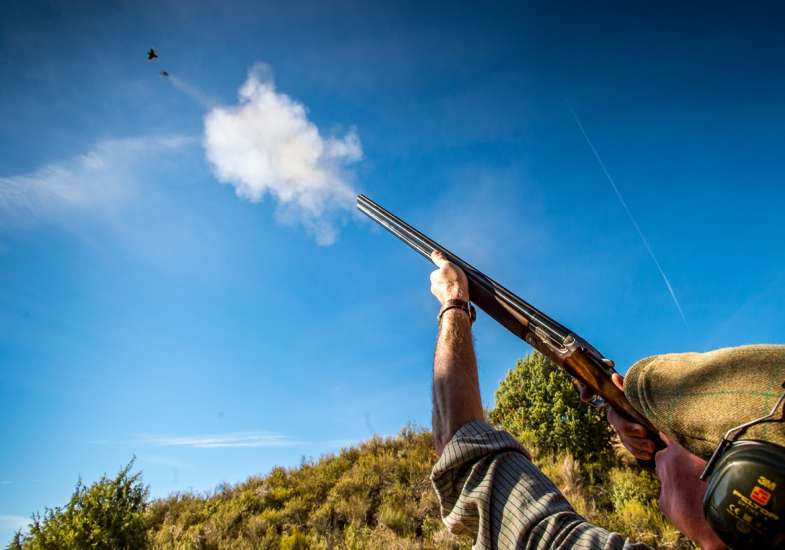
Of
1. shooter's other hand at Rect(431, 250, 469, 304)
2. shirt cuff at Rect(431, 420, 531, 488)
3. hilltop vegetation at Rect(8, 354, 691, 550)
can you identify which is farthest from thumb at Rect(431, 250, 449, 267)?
hilltop vegetation at Rect(8, 354, 691, 550)

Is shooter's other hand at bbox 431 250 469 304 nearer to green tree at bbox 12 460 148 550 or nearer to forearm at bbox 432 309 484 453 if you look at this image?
forearm at bbox 432 309 484 453

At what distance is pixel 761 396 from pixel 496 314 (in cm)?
256

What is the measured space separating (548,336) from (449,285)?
1023 mm

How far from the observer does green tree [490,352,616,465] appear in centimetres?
948

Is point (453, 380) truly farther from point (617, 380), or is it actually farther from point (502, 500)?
point (617, 380)

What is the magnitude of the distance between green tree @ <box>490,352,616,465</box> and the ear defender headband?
8387 millimetres

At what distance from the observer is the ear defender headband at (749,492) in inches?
42.0

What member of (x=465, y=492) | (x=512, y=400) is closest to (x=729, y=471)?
(x=465, y=492)

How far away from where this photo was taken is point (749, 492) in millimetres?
1113

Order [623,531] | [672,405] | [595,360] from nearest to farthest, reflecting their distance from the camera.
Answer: [672,405]
[595,360]
[623,531]

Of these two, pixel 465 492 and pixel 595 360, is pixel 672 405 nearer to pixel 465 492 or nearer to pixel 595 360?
pixel 465 492

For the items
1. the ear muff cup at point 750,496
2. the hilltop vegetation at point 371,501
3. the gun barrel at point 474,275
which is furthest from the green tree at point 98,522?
the ear muff cup at point 750,496

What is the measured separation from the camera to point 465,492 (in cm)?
172

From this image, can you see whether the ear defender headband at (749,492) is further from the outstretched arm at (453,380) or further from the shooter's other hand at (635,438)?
the shooter's other hand at (635,438)
